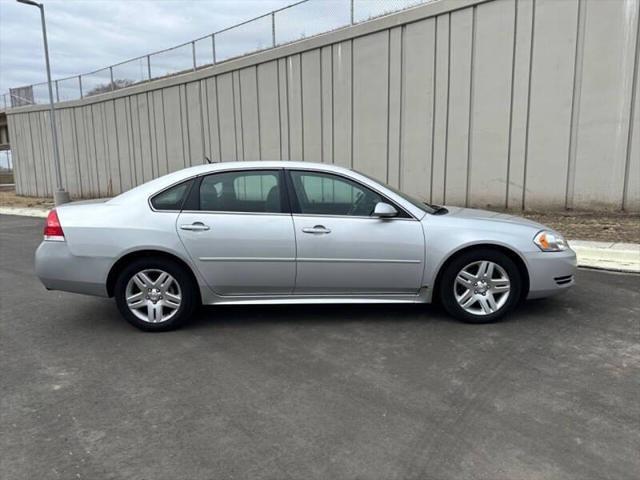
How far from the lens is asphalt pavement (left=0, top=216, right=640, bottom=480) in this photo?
2766 millimetres

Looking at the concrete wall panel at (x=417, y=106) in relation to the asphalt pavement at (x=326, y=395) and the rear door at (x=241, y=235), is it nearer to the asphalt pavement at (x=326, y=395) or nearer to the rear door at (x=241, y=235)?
the asphalt pavement at (x=326, y=395)

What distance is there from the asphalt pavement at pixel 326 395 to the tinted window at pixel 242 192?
1.14 m

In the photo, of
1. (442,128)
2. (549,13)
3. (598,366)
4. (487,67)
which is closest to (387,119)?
(442,128)

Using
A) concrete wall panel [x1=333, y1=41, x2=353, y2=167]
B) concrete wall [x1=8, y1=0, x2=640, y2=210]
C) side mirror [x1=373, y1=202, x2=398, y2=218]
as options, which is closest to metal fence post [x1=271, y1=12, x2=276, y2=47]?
concrete wall [x1=8, y1=0, x2=640, y2=210]

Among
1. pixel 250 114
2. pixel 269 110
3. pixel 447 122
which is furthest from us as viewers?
pixel 250 114

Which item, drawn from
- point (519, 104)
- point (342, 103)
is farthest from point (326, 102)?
point (519, 104)

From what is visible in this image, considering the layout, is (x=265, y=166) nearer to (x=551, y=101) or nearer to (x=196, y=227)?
(x=196, y=227)

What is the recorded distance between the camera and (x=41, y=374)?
4004 millimetres

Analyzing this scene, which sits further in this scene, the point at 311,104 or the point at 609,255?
the point at 311,104

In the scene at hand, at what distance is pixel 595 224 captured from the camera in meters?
10.1

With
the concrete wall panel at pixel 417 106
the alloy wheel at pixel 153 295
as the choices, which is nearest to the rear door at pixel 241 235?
the alloy wheel at pixel 153 295

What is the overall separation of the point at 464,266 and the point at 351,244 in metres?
1.06

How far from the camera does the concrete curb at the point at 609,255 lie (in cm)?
718

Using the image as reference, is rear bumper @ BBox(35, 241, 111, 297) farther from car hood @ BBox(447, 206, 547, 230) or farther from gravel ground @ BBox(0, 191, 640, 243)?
gravel ground @ BBox(0, 191, 640, 243)
